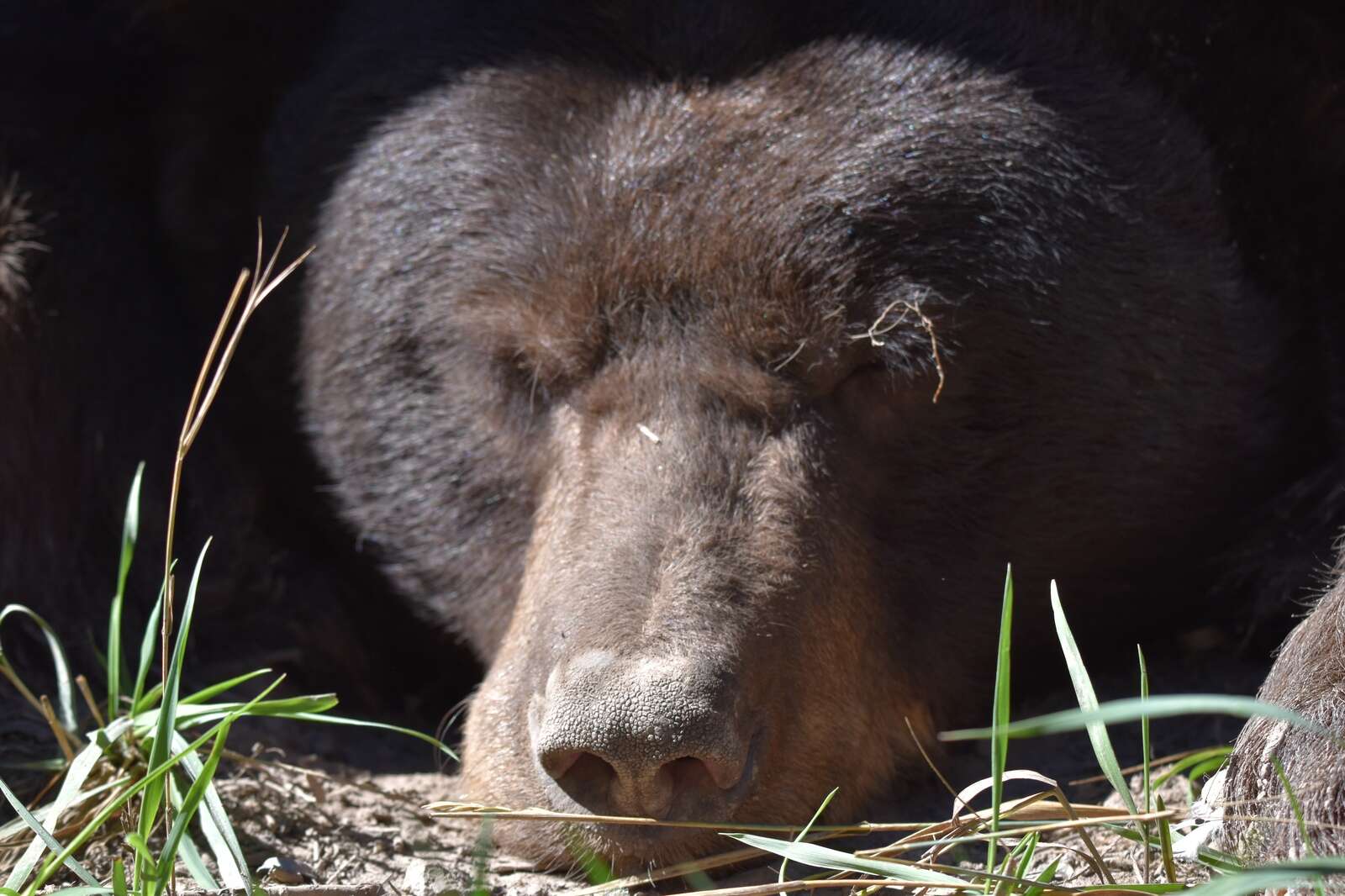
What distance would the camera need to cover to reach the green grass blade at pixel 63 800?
201 cm

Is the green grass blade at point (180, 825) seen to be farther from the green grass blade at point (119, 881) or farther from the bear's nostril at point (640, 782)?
the bear's nostril at point (640, 782)

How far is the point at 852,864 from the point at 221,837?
2.65 feet

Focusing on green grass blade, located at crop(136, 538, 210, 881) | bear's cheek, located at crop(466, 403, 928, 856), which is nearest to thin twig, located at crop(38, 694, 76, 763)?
green grass blade, located at crop(136, 538, 210, 881)

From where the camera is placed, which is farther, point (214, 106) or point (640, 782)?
point (214, 106)

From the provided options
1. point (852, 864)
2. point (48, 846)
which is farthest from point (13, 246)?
point (852, 864)

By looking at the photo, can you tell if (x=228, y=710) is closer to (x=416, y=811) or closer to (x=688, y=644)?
(x=416, y=811)

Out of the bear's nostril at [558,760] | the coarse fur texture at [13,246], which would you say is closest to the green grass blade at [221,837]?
the bear's nostril at [558,760]

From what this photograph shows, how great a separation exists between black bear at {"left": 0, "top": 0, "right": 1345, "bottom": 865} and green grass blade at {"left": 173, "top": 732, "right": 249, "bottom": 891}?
0.43 meters

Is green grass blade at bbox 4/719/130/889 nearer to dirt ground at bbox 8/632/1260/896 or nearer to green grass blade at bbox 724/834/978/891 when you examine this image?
dirt ground at bbox 8/632/1260/896

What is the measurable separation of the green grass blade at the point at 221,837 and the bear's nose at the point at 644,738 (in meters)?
0.43

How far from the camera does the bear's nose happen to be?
2119 millimetres

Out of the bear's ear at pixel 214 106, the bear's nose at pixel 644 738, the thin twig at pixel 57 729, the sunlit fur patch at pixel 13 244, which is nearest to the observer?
the bear's nose at pixel 644 738

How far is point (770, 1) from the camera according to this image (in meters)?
2.85

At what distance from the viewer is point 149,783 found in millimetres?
2020
